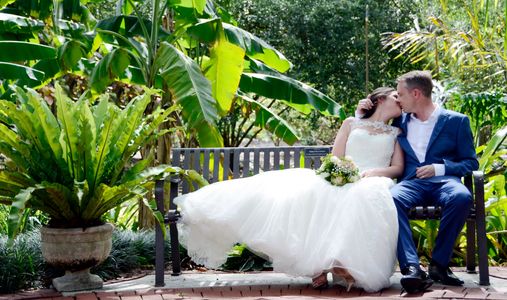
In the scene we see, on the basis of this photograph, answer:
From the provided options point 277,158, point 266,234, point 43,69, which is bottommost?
point 266,234

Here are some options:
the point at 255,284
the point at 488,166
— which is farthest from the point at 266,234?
the point at 488,166

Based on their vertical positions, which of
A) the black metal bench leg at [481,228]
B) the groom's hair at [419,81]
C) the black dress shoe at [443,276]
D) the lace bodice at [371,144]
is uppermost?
the groom's hair at [419,81]

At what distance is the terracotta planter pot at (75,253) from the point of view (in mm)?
5836

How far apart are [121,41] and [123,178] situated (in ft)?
11.5

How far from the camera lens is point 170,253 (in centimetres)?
682

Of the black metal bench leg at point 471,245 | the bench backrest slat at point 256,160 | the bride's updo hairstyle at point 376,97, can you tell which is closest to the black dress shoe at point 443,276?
the black metal bench leg at point 471,245

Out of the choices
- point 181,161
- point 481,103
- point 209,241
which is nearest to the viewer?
point 209,241

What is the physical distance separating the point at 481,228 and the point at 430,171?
56cm

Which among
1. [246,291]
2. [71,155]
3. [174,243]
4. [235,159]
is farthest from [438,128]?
[71,155]

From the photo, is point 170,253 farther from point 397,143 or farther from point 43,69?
point 43,69

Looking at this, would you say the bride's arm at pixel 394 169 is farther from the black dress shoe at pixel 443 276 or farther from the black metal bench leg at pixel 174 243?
the black metal bench leg at pixel 174 243

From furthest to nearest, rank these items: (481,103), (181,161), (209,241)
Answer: (481,103), (181,161), (209,241)

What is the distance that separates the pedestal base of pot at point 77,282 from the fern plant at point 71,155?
36 cm

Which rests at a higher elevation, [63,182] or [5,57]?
[5,57]
